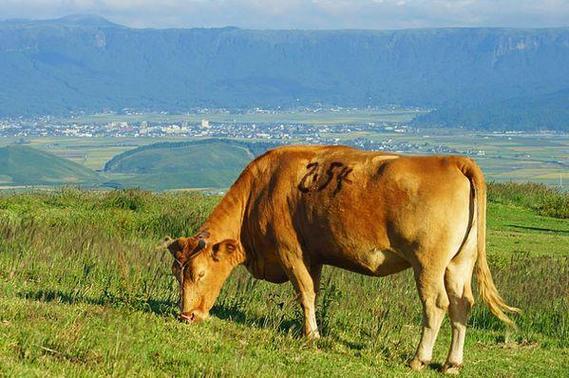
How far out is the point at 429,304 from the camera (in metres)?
10.5

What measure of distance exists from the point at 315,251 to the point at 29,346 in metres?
3.68

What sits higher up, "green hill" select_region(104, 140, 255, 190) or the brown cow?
"green hill" select_region(104, 140, 255, 190)

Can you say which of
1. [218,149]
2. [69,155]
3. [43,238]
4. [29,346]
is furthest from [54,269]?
[69,155]

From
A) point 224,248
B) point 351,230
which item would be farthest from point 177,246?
point 351,230

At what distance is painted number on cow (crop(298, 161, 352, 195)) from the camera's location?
11.0m

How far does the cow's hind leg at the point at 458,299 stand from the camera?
10633 millimetres

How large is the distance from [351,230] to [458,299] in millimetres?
1291

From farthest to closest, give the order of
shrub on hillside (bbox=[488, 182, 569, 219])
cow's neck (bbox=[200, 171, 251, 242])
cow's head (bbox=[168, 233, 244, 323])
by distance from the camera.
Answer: shrub on hillside (bbox=[488, 182, 569, 219]), cow's neck (bbox=[200, 171, 251, 242]), cow's head (bbox=[168, 233, 244, 323])

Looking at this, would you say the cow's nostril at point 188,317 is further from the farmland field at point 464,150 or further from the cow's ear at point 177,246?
the farmland field at point 464,150

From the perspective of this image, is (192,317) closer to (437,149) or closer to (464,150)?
(437,149)

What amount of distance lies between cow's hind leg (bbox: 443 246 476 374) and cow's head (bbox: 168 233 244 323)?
2.48 meters

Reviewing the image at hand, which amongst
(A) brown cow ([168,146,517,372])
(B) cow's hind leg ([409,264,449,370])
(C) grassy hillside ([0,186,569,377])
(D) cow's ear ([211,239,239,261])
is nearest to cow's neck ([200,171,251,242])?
(A) brown cow ([168,146,517,372])

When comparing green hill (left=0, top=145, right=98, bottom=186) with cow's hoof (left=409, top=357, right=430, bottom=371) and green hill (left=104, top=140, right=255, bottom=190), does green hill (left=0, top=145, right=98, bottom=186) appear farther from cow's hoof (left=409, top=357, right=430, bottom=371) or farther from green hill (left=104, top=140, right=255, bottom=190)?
cow's hoof (left=409, top=357, right=430, bottom=371)

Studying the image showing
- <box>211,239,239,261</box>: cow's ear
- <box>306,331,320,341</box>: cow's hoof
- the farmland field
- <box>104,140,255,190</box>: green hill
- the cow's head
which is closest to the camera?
<box>306,331,320,341</box>: cow's hoof
